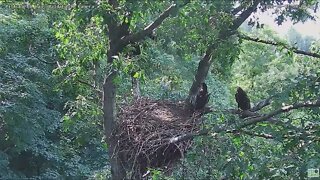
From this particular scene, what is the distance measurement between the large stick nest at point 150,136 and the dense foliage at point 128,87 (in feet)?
0.63

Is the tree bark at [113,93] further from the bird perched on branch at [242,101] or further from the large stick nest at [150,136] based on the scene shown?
the bird perched on branch at [242,101]

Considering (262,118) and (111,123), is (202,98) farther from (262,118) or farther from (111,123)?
(262,118)

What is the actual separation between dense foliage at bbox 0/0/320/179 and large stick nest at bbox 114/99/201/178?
0.19 metres

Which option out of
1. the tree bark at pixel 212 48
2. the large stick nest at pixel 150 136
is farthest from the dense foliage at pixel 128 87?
the large stick nest at pixel 150 136

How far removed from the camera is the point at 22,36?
7.50m

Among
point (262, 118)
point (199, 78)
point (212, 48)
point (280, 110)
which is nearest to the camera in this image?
point (280, 110)

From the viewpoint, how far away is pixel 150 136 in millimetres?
4434

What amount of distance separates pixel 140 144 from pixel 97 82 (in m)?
1.33

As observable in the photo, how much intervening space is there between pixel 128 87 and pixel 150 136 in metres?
2.60

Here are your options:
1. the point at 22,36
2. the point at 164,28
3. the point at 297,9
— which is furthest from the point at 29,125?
the point at 297,9

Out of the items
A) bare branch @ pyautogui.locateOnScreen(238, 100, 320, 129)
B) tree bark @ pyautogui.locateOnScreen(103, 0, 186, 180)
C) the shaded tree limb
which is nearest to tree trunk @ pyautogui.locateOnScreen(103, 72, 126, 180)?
tree bark @ pyautogui.locateOnScreen(103, 0, 186, 180)

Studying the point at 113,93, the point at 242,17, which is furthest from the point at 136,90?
the point at 242,17

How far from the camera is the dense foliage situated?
11.0 feet

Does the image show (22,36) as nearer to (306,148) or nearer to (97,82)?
(97,82)
